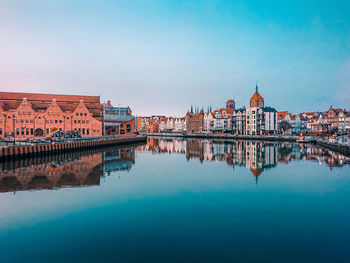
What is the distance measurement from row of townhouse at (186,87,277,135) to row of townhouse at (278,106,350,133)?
13.0 metres

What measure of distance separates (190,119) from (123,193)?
437 ft

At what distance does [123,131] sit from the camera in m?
95.9

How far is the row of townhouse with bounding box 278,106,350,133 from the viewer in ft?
350

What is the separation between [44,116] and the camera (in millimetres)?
62562

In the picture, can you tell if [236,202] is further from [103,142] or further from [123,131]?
[123,131]

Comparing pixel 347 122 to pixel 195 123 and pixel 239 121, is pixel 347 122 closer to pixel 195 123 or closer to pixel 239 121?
pixel 239 121

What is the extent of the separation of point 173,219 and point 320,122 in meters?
123

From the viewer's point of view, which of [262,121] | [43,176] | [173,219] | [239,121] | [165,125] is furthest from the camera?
[165,125]

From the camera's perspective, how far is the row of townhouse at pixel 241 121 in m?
108

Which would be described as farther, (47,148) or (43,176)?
(47,148)

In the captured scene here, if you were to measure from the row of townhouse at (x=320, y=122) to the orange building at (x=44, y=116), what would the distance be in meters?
89.3

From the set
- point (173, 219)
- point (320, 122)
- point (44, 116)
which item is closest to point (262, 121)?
point (320, 122)

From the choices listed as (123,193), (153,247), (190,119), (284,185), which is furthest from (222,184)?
(190,119)

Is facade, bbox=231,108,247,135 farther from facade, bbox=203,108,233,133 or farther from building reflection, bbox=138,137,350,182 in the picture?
building reflection, bbox=138,137,350,182
